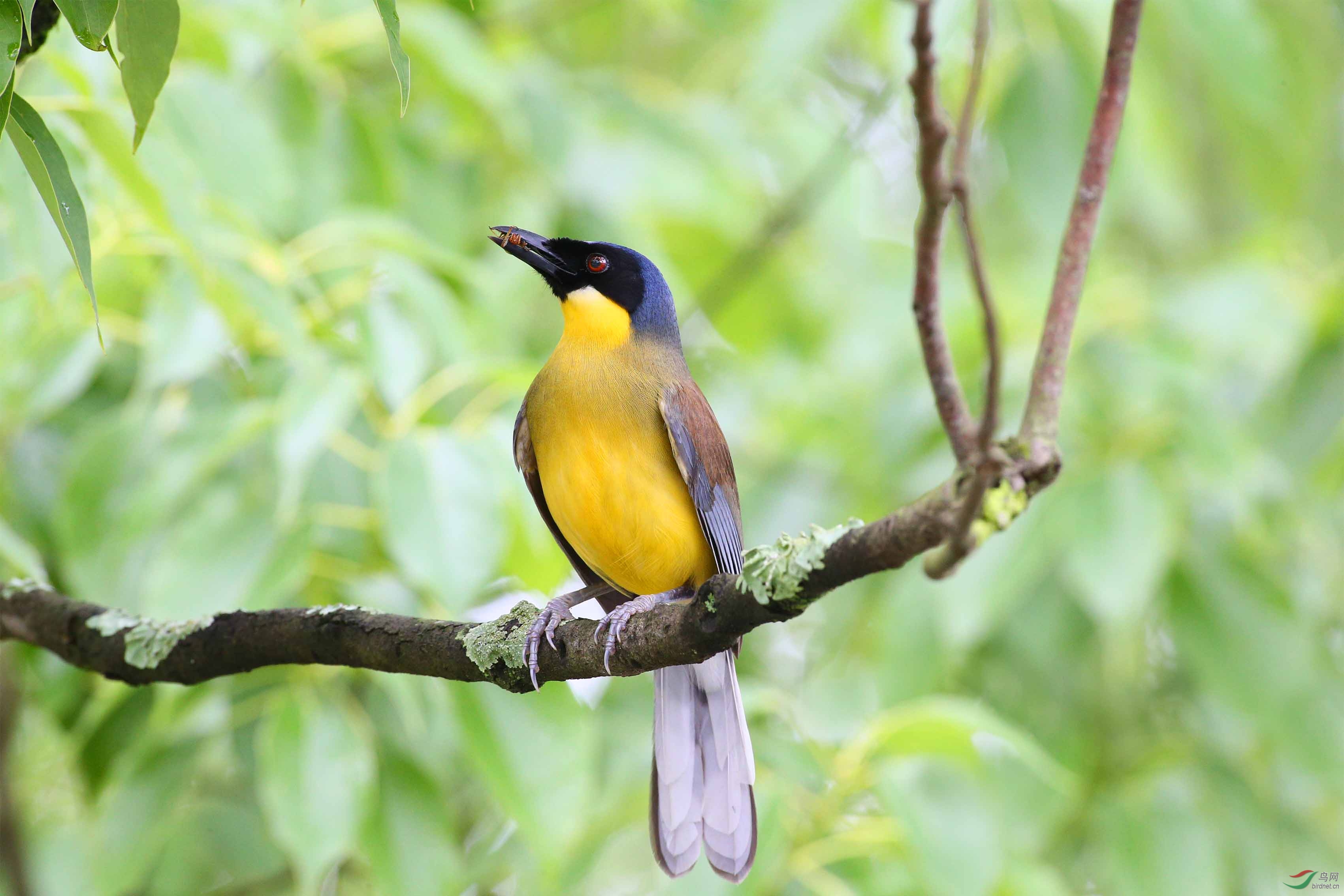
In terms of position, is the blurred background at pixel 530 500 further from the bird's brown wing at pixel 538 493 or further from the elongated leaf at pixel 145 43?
the elongated leaf at pixel 145 43

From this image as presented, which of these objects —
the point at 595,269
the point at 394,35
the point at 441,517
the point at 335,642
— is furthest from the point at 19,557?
the point at 394,35

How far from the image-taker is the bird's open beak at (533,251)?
11.8 feet

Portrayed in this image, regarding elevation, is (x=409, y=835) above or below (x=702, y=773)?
below

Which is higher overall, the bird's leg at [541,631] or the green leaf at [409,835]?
the bird's leg at [541,631]

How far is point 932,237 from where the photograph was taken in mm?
2104

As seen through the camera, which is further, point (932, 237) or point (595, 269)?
point (595, 269)

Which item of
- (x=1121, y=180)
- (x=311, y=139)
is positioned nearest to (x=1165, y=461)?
(x=1121, y=180)

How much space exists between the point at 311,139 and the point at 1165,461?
136 inches

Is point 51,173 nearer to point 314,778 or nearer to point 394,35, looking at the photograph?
point 394,35

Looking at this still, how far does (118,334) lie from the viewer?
13.5ft

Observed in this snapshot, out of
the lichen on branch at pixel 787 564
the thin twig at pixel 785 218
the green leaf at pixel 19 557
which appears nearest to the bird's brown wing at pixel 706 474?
the lichen on branch at pixel 787 564

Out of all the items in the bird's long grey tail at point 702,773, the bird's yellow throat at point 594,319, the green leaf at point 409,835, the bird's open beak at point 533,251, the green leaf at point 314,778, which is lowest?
the green leaf at point 409,835

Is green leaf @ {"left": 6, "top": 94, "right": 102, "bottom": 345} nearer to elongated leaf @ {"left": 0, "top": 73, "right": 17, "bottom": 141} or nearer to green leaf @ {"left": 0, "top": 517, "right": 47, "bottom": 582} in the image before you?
elongated leaf @ {"left": 0, "top": 73, "right": 17, "bottom": 141}

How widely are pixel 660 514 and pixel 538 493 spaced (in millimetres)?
568
